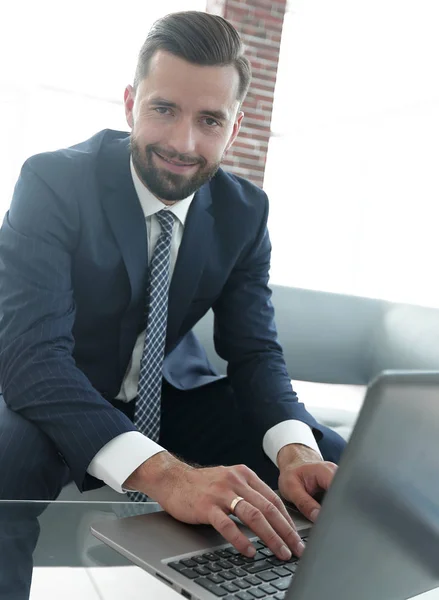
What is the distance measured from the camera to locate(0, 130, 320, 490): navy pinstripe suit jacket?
1.40 meters

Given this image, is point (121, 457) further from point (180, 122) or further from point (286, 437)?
point (180, 122)

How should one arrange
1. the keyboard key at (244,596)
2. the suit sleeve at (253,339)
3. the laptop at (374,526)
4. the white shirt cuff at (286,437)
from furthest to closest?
the suit sleeve at (253,339), the white shirt cuff at (286,437), the keyboard key at (244,596), the laptop at (374,526)

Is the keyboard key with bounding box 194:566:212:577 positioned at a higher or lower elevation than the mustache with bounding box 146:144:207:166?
lower

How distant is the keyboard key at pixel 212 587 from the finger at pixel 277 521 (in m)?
0.12

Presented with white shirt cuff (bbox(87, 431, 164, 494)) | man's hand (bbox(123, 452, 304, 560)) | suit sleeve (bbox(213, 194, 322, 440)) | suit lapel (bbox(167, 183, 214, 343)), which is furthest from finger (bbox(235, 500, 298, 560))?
suit lapel (bbox(167, 183, 214, 343))

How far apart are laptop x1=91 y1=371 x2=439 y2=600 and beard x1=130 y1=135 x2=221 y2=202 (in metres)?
1.04

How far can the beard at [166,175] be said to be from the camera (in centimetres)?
173

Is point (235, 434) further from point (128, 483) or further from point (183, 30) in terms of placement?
point (183, 30)

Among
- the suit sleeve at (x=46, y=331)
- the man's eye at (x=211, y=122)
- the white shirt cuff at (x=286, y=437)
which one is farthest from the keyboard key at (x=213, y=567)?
the man's eye at (x=211, y=122)

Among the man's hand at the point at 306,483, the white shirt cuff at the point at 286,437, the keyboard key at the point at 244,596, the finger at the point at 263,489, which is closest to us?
the keyboard key at the point at 244,596

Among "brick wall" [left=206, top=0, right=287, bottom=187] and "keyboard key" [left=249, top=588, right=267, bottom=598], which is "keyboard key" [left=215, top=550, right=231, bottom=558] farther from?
"brick wall" [left=206, top=0, right=287, bottom=187]

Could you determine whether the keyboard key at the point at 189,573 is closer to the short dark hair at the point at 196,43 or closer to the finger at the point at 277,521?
the finger at the point at 277,521

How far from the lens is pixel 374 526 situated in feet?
2.14

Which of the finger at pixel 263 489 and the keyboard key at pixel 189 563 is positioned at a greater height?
the finger at pixel 263 489
